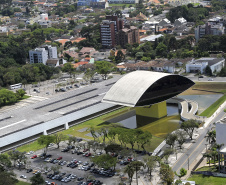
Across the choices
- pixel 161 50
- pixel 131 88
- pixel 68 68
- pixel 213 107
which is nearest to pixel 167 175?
pixel 131 88

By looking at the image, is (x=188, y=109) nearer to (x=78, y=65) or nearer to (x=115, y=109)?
(x=115, y=109)

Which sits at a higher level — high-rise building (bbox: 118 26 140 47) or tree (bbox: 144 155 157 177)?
high-rise building (bbox: 118 26 140 47)

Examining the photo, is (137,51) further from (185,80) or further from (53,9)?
(53,9)

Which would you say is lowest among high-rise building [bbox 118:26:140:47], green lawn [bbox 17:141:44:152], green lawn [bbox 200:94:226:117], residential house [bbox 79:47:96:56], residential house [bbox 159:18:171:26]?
green lawn [bbox 17:141:44:152]

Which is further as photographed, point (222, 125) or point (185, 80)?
point (185, 80)

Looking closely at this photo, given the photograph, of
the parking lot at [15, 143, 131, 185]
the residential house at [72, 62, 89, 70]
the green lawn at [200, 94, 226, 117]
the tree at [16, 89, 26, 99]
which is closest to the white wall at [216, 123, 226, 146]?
the parking lot at [15, 143, 131, 185]

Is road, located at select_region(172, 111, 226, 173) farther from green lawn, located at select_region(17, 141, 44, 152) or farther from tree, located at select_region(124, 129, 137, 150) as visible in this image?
green lawn, located at select_region(17, 141, 44, 152)

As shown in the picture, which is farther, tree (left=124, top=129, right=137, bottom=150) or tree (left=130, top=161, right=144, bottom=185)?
tree (left=124, top=129, right=137, bottom=150)

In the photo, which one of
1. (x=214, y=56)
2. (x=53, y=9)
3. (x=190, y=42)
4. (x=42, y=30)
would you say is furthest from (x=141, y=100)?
(x=53, y=9)

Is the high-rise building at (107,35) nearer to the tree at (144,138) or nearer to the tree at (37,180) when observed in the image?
the tree at (144,138)
